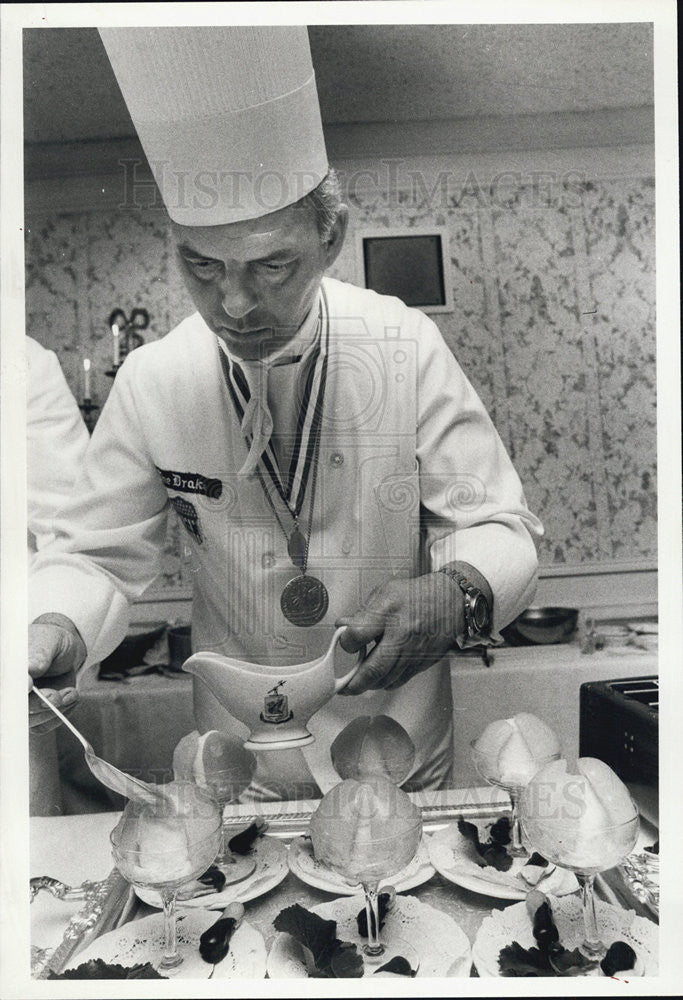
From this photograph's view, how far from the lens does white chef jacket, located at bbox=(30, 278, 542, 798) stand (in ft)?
3.27

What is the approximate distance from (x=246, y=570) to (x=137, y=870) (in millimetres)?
365

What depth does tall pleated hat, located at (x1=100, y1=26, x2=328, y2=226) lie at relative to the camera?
936mm

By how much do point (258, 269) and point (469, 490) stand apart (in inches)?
15.1

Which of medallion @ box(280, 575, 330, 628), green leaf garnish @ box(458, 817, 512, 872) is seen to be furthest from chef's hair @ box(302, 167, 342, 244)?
green leaf garnish @ box(458, 817, 512, 872)

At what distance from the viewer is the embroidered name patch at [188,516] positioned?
1012 mm

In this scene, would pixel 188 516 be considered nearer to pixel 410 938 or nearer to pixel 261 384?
pixel 261 384

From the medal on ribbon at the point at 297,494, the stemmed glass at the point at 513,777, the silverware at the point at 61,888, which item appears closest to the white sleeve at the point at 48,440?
the medal on ribbon at the point at 297,494

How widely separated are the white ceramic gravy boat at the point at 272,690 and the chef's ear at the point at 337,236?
472mm

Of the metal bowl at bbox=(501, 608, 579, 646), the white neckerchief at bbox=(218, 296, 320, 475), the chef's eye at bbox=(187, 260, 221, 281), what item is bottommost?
the metal bowl at bbox=(501, 608, 579, 646)

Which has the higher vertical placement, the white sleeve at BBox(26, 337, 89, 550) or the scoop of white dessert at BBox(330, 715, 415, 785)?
the white sleeve at BBox(26, 337, 89, 550)

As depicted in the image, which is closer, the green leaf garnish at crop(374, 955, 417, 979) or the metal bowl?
the green leaf garnish at crop(374, 955, 417, 979)

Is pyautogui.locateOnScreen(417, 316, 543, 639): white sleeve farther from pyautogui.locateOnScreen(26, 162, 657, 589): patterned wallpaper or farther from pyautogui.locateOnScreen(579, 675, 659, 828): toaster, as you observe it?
pyautogui.locateOnScreen(579, 675, 659, 828): toaster

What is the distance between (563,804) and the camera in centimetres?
90

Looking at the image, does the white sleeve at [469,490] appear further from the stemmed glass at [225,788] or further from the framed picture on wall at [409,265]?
the stemmed glass at [225,788]
